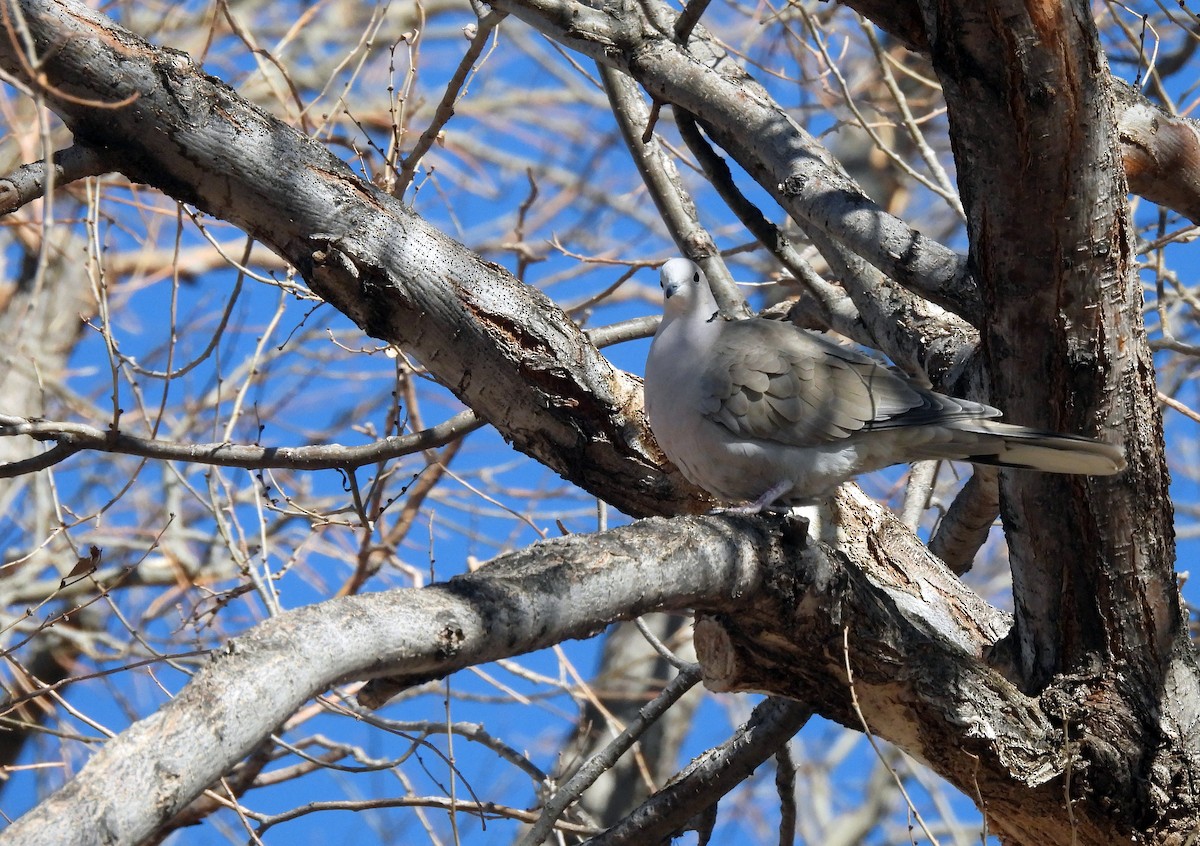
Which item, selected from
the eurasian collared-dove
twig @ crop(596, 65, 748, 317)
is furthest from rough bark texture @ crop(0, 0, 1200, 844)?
twig @ crop(596, 65, 748, 317)

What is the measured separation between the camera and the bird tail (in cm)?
265

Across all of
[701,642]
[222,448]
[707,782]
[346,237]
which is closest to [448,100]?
[346,237]

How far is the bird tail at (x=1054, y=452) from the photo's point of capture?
265 cm

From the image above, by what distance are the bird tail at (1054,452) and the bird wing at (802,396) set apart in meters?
0.42

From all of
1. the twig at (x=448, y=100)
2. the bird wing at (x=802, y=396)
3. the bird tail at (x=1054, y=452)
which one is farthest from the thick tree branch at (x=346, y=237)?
the bird tail at (x=1054, y=452)

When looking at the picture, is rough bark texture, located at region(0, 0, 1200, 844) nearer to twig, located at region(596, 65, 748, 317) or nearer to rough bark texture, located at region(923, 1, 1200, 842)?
rough bark texture, located at region(923, 1, 1200, 842)

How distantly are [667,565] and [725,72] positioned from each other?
1.73 meters

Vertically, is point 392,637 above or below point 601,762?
below

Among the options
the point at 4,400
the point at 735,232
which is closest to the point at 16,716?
the point at 4,400

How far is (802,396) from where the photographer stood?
3.43 metres

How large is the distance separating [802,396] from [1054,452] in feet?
2.85

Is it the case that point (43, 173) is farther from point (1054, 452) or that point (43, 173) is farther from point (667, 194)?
point (1054, 452)

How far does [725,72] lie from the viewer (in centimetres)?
349

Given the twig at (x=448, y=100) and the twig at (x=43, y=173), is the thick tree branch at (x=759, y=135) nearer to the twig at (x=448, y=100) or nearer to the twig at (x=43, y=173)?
the twig at (x=448, y=100)
